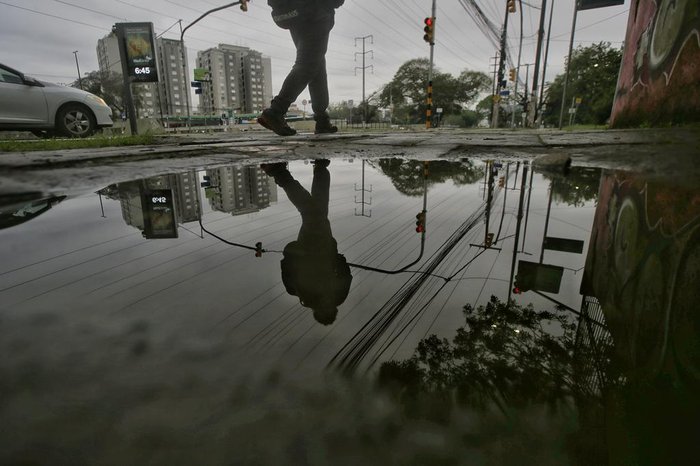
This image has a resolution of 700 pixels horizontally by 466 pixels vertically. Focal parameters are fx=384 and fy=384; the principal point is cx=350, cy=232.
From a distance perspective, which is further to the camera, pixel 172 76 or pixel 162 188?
pixel 172 76

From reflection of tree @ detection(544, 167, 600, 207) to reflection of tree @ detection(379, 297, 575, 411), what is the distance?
153 centimetres

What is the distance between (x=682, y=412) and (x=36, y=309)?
1408 millimetres

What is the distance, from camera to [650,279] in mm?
1123

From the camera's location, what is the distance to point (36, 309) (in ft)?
3.30

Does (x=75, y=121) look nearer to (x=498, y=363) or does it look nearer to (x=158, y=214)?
(x=158, y=214)

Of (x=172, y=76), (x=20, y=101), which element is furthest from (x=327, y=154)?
(x=172, y=76)

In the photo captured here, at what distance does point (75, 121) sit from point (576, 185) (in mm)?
8478

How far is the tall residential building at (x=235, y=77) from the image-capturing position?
9769 centimetres

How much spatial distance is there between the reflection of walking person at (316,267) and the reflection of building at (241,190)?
29 cm

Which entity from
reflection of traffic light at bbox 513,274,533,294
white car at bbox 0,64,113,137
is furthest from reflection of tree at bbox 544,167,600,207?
white car at bbox 0,64,113,137

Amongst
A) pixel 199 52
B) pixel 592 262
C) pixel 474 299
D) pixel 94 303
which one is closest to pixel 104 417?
pixel 94 303

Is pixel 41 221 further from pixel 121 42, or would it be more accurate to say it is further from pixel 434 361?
pixel 121 42

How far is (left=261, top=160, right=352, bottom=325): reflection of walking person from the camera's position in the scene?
42.2 inches

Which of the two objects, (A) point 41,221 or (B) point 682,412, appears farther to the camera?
(A) point 41,221
